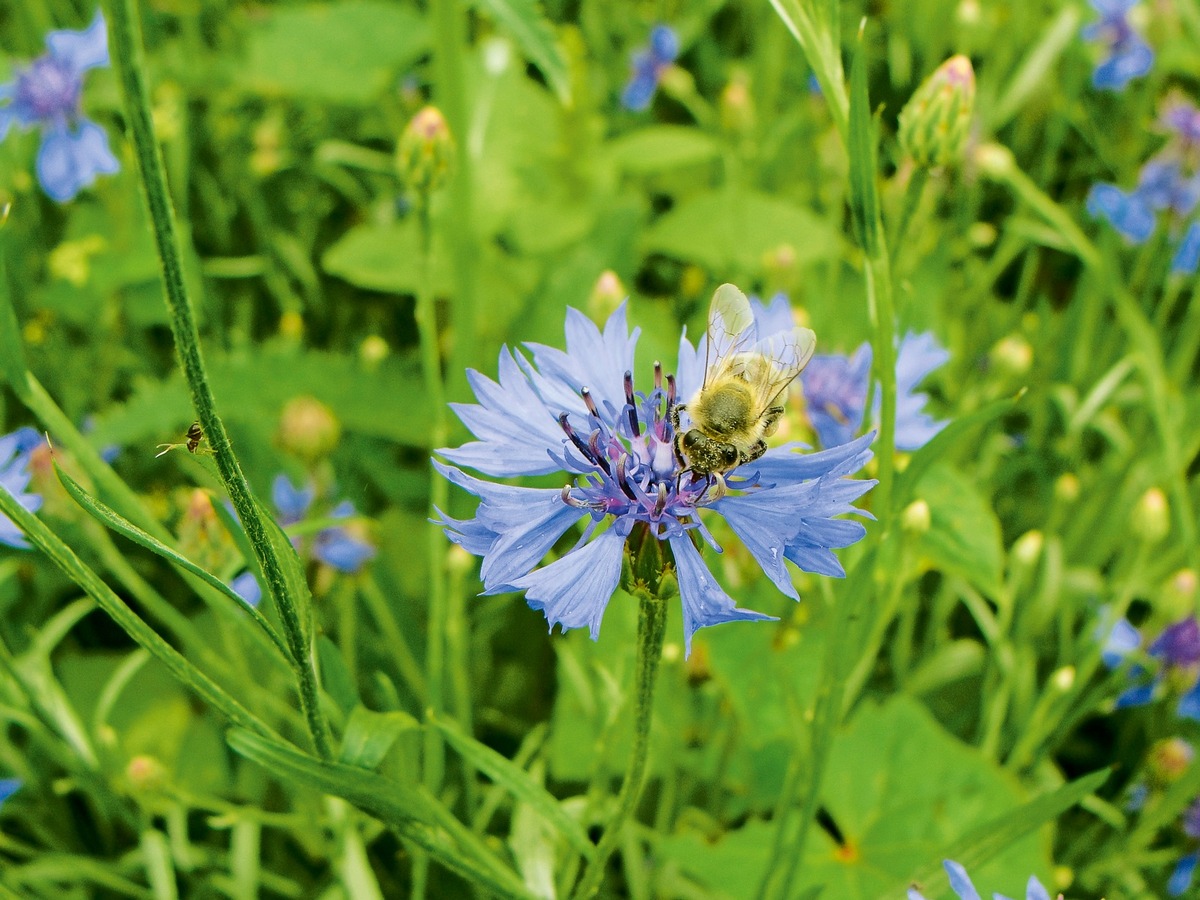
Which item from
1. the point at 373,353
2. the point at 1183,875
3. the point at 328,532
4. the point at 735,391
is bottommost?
the point at 1183,875

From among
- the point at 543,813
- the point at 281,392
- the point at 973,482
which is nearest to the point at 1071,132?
the point at 973,482

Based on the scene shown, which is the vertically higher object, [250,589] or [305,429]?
[305,429]

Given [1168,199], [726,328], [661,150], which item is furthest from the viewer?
[661,150]

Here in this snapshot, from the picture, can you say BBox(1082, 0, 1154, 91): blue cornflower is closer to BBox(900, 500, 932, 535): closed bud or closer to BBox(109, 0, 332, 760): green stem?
BBox(900, 500, 932, 535): closed bud

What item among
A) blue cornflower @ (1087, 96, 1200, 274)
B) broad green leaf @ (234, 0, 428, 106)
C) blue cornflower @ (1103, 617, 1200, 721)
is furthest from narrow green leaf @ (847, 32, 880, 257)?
broad green leaf @ (234, 0, 428, 106)

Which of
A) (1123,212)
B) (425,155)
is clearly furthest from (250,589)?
(1123,212)

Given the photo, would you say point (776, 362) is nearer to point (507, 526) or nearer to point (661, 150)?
point (507, 526)

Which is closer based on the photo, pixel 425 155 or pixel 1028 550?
pixel 425 155
